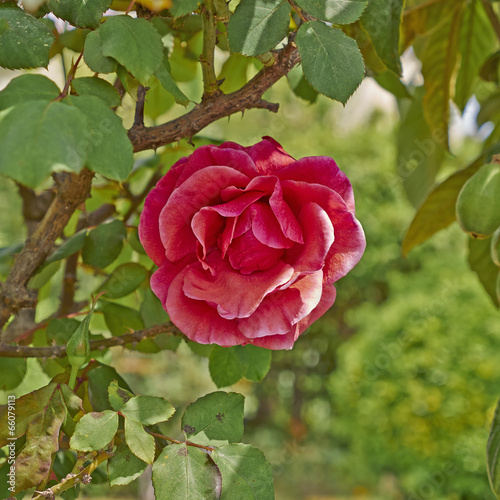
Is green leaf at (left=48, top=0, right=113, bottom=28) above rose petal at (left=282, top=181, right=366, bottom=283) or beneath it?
above

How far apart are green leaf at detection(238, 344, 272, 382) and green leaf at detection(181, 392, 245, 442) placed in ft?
0.25

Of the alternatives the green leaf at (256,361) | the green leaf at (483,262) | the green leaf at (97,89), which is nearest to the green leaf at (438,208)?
the green leaf at (483,262)

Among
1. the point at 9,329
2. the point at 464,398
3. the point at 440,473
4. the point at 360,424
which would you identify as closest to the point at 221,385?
the point at 9,329

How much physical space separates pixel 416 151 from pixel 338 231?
2.13ft

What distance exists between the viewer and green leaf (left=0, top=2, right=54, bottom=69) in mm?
302

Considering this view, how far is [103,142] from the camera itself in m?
0.28

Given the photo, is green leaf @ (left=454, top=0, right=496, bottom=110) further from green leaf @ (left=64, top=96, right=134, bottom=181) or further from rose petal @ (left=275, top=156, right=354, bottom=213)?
green leaf @ (left=64, top=96, right=134, bottom=181)

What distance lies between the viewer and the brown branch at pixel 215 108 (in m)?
0.36

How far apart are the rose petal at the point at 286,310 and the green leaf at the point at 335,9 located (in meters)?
0.15

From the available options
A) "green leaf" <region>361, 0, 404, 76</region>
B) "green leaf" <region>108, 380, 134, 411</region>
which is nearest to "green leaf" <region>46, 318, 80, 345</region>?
"green leaf" <region>108, 380, 134, 411</region>

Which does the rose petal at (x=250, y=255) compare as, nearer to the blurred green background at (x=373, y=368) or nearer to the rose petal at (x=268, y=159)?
the rose petal at (x=268, y=159)

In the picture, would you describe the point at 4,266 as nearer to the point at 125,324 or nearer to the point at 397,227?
the point at 125,324

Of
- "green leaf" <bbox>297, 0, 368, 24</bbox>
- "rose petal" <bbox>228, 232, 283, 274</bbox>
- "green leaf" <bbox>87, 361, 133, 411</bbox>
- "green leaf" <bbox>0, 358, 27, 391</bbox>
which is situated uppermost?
"green leaf" <bbox>297, 0, 368, 24</bbox>

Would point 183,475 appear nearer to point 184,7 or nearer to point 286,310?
point 286,310
